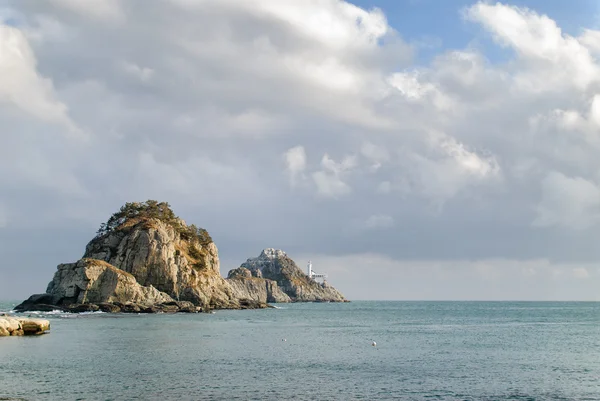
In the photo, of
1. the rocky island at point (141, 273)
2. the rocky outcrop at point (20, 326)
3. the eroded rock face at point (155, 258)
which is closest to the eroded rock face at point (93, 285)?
the rocky island at point (141, 273)

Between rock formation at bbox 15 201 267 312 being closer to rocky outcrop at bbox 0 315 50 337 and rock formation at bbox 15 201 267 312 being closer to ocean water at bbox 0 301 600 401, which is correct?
rocky outcrop at bbox 0 315 50 337

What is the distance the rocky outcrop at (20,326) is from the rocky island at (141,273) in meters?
55.8

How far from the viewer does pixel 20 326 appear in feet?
243

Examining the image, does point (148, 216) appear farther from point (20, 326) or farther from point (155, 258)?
point (20, 326)

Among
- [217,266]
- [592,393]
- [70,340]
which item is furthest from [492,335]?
[217,266]

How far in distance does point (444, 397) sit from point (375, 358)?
1935 centimetres

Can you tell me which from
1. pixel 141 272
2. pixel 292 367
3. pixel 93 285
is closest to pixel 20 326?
pixel 292 367

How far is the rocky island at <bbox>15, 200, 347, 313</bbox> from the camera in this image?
135 m

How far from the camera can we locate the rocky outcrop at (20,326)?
7162 centimetres

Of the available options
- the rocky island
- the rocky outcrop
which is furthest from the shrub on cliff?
the rocky outcrop

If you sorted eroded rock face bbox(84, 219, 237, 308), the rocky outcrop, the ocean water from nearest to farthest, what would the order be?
the ocean water
the rocky outcrop
eroded rock face bbox(84, 219, 237, 308)

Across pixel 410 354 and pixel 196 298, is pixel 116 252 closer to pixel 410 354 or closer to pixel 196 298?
pixel 196 298

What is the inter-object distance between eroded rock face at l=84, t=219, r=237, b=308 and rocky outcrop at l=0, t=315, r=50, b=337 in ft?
235

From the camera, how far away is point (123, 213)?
17688 cm
